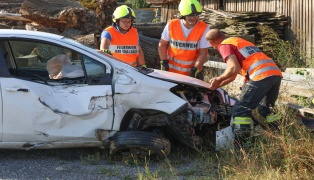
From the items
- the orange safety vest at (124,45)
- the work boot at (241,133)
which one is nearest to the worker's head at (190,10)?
the orange safety vest at (124,45)

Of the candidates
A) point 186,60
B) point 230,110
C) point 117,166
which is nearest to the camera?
point 117,166

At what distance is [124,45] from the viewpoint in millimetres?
7379

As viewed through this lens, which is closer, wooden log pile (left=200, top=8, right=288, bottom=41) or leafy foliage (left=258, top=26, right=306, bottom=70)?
leafy foliage (left=258, top=26, right=306, bottom=70)

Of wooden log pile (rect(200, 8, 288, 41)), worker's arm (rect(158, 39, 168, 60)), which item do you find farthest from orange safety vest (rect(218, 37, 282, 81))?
wooden log pile (rect(200, 8, 288, 41))

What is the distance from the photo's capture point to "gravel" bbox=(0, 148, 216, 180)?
541cm

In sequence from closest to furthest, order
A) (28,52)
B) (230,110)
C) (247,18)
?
1. (230,110)
2. (28,52)
3. (247,18)

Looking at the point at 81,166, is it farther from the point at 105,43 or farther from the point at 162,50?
the point at 162,50

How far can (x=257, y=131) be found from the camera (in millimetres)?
6164

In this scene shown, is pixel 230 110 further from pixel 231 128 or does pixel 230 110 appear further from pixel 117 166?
pixel 117 166

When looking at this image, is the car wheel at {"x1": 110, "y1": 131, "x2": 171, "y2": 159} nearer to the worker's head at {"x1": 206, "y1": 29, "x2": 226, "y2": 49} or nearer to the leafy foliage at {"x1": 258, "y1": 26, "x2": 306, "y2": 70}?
the worker's head at {"x1": 206, "y1": 29, "x2": 226, "y2": 49}

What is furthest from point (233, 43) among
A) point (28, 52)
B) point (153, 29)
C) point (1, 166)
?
point (153, 29)

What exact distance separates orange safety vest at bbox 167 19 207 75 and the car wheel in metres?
1.82

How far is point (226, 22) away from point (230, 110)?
983cm

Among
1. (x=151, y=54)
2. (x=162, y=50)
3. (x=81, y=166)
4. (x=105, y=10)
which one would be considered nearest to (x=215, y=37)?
(x=162, y=50)
